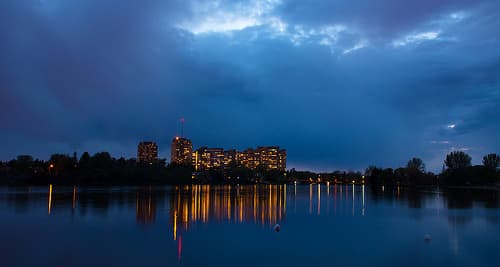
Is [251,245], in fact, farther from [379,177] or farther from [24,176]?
[379,177]

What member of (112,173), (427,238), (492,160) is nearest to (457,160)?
(492,160)

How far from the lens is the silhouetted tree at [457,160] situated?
6486 inches

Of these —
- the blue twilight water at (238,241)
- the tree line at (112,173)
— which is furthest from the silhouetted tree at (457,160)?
the blue twilight water at (238,241)

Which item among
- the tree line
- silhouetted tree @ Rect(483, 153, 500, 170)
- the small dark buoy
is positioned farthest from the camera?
silhouetted tree @ Rect(483, 153, 500, 170)

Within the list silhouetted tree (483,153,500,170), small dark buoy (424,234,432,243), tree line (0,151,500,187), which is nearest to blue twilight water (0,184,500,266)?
small dark buoy (424,234,432,243)

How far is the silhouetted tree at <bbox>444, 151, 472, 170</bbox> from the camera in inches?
6486

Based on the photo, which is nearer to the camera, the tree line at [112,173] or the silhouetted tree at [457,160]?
the tree line at [112,173]

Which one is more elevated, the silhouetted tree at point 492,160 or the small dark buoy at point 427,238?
the silhouetted tree at point 492,160

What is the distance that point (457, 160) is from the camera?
167250mm

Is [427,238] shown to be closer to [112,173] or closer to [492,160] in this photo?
[112,173]

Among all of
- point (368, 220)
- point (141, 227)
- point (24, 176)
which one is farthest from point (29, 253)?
point (24, 176)

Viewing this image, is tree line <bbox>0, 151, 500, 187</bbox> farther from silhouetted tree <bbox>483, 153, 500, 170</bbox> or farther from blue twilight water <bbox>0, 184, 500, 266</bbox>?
blue twilight water <bbox>0, 184, 500, 266</bbox>

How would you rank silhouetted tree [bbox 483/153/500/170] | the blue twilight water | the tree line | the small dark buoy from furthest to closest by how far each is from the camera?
silhouetted tree [bbox 483/153/500/170], the tree line, the small dark buoy, the blue twilight water

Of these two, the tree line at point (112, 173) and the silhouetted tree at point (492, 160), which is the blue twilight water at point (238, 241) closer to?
the tree line at point (112, 173)
